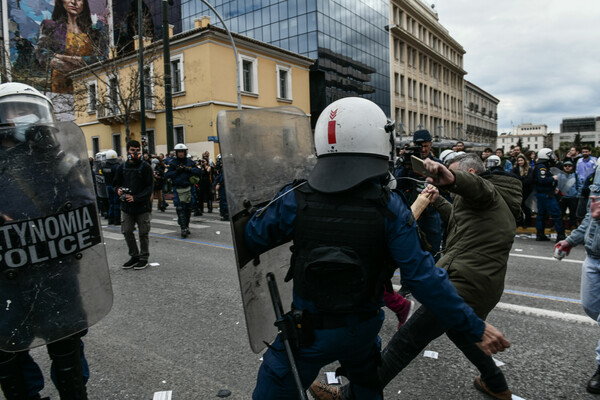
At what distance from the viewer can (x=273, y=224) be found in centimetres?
185

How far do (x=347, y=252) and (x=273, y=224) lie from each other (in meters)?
0.38

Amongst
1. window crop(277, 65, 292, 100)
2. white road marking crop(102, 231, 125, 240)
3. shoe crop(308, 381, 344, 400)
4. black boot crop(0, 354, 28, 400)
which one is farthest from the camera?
window crop(277, 65, 292, 100)

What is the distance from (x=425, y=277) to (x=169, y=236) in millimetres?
8293

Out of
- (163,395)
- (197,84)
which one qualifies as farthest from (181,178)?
(197,84)

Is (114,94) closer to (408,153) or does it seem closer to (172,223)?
(172,223)

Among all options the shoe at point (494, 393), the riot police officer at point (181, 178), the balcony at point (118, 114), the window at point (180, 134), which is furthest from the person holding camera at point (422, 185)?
the balcony at point (118, 114)

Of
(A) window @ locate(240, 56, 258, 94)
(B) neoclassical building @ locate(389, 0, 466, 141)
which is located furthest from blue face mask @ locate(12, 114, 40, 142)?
(B) neoclassical building @ locate(389, 0, 466, 141)

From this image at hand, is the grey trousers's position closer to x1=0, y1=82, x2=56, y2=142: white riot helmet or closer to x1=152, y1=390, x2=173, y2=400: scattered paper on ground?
x1=152, y1=390, x2=173, y2=400: scattered paper on ground

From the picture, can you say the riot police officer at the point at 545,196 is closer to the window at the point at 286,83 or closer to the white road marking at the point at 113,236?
the white road marking at the point at 113,236

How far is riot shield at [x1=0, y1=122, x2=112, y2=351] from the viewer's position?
1.84 m

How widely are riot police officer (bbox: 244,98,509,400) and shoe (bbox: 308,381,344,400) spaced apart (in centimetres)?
71

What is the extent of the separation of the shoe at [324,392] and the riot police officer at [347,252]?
28.0 inches

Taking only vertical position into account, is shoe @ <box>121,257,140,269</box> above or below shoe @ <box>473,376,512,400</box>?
above

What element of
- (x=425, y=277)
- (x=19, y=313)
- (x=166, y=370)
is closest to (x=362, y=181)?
(x=425, y=277)
